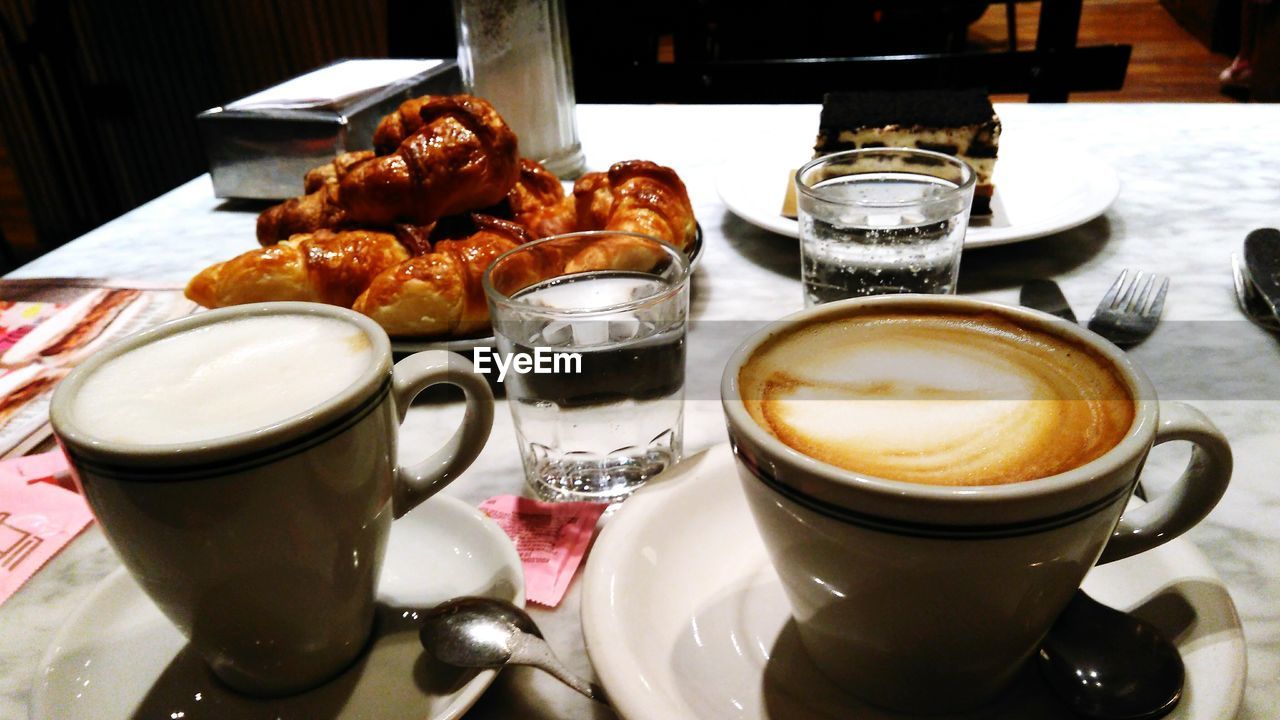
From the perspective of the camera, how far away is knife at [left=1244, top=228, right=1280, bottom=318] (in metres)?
0.78

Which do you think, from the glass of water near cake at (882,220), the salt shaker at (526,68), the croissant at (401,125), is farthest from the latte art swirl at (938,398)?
the salt shaker at (526,68)

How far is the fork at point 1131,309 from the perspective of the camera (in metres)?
0.78

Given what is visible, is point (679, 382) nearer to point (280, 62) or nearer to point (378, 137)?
point (378, 137)

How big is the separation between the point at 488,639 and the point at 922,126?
0.96m

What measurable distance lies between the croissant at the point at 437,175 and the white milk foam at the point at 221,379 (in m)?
0.41

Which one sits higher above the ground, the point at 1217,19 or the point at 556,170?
the point at 556,170

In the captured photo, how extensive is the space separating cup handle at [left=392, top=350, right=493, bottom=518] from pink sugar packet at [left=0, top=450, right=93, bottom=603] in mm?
242

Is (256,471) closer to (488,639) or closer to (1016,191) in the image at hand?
(488,639)

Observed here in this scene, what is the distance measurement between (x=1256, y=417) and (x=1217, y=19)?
524 centimetres

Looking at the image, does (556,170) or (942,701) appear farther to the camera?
(556,170)

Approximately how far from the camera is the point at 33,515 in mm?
634

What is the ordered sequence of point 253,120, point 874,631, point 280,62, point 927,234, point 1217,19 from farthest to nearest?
point 1217,19, point 280,62, point 253,120, point 927,234, point 874,631

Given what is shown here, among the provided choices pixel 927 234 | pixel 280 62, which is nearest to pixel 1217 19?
pixel 280 62

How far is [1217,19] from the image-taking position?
475cm
